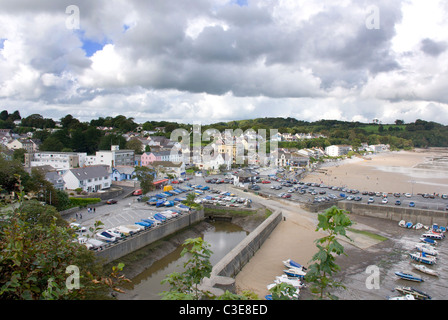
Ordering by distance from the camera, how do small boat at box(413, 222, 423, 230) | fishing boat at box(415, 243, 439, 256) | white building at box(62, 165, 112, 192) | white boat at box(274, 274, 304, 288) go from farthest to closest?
white building at box(62, 165, 112, 192) → small boat at box(413, 222, 423, 230) → fishing boat at box(415, 243, 439, 256) → white boat at box(274, 274, 304, 288)

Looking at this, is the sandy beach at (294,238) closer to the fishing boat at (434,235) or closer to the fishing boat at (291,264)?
the fishing boat at (291,264)

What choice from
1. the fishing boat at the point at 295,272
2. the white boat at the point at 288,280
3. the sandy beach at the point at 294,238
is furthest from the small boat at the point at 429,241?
the white boat at the point at 288,280

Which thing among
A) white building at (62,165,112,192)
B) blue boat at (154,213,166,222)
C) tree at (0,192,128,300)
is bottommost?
blue boat at (154,213,166,222)

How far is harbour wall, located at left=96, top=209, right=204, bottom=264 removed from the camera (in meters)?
15.6

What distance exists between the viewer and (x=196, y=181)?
131 ft

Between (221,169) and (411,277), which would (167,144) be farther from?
(411,277)

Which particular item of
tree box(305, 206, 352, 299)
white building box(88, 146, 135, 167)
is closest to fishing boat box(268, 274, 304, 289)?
tree box(305, 206, 352, 299)

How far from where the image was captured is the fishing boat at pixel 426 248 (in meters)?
17.2

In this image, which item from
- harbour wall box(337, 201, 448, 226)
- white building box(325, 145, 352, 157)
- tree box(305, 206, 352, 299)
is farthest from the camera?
white building box(325, 145, 352, 157)

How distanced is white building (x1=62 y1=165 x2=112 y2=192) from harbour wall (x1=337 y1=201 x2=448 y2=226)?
2352cm

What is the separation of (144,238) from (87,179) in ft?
43.3

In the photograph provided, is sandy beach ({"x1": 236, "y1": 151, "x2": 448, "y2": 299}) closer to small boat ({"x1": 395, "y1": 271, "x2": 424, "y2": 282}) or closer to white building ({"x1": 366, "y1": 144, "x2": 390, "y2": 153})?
small boat ({"x1": 395, "y1": 271, "x2": 424, "y2": 282})

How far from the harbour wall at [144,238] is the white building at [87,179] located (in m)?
11.5

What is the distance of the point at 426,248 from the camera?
17.8 metres
